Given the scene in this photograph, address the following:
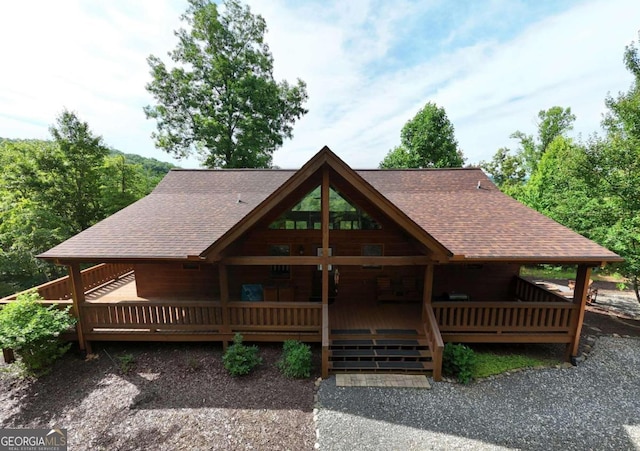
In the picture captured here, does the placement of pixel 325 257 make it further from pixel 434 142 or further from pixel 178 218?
pixel 434 142

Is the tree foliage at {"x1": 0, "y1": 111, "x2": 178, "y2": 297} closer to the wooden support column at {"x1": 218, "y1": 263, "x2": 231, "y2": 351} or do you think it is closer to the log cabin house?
the log cabin house

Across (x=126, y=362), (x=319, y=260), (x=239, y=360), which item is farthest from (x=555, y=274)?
(x=126, y=362)

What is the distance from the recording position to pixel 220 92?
2186 cm

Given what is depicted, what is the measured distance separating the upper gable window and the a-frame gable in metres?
1.39

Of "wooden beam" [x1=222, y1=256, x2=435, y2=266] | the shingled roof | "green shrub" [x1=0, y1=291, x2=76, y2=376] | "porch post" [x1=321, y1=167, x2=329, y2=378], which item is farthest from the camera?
the shingled roof

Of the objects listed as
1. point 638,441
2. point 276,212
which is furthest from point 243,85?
point 638,441

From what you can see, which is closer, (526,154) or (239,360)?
(239,360)

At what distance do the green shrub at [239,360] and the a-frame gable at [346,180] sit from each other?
91.5 inches

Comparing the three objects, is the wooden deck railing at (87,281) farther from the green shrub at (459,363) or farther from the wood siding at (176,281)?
the green shrub at (459,363)

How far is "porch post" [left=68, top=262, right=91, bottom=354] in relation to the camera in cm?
696

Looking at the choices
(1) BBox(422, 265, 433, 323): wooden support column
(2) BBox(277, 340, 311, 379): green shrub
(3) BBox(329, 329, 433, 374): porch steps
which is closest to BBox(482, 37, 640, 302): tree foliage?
(1) BBox(422, 265, 433, 323): wooden support column

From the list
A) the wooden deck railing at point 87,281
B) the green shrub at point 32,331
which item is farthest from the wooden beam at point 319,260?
the wooden deck railing at point 87,281

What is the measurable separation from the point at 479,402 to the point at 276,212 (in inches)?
270

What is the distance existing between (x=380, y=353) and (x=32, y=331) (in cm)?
827
